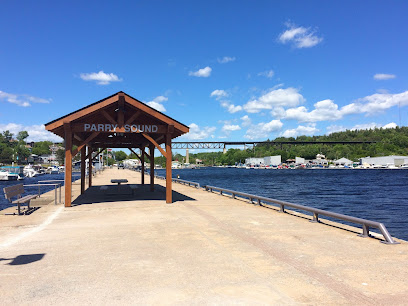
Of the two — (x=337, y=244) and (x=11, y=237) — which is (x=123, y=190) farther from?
(x=337, y=244)

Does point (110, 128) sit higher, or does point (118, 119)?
point (118, 119)

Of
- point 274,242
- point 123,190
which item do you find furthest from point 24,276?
point 123,190

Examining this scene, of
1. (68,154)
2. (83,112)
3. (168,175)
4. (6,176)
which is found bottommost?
(6,176)

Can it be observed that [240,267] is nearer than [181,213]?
Yes

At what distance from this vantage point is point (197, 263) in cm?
592

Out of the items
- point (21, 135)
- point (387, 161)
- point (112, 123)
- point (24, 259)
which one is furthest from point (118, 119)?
point (21, 135)

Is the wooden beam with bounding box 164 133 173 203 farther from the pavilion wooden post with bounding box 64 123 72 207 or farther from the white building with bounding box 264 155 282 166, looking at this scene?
the white building with bounding box 264 155 282 166

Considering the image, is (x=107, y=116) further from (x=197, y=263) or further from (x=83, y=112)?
(x=197, y=263)

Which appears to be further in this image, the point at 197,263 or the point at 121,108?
the point at 121,108

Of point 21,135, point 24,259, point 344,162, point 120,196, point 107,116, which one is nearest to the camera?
point 24,259

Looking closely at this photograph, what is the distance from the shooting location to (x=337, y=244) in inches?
287

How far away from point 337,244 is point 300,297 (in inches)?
130

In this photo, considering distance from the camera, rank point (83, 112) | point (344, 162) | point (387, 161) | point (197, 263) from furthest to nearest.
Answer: point (344, 162) → point (387, 161) → point (83, 112) → point (197, 263)

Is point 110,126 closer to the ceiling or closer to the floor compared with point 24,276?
closer to the ceiling
